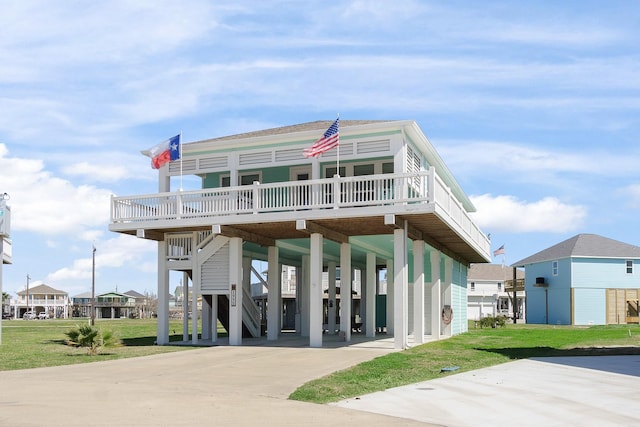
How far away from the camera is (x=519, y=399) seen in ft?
39.5

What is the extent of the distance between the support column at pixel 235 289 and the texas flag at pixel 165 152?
364 centimetres

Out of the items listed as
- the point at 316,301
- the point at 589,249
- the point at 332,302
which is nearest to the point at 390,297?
the point at 332,302

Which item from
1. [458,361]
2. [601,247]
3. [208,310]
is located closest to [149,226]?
[208,310]

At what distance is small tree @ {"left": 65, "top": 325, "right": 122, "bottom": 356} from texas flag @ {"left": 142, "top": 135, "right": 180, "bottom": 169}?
7305mm

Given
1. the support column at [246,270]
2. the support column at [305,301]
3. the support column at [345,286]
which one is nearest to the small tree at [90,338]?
the support column at [345,286]

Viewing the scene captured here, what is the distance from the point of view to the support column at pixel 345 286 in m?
26.0

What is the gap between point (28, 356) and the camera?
2048 centimetres

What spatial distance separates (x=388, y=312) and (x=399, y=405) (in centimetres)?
2406

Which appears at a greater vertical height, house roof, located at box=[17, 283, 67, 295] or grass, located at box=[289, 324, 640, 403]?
grass, located at box=[289, 324, 640, 403]

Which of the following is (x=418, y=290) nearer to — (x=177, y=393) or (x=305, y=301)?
(x=305, y=301)

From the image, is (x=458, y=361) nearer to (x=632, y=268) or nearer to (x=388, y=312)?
(x=388, y=312)

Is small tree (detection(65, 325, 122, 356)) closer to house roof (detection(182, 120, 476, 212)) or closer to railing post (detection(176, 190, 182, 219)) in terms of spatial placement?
railing post (detection(176, 190, 182, 219))

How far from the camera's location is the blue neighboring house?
2199 inches

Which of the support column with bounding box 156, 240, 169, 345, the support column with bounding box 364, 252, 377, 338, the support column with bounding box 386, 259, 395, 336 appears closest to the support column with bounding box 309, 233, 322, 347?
the support column with bounding box 156, 240, 169, 345
